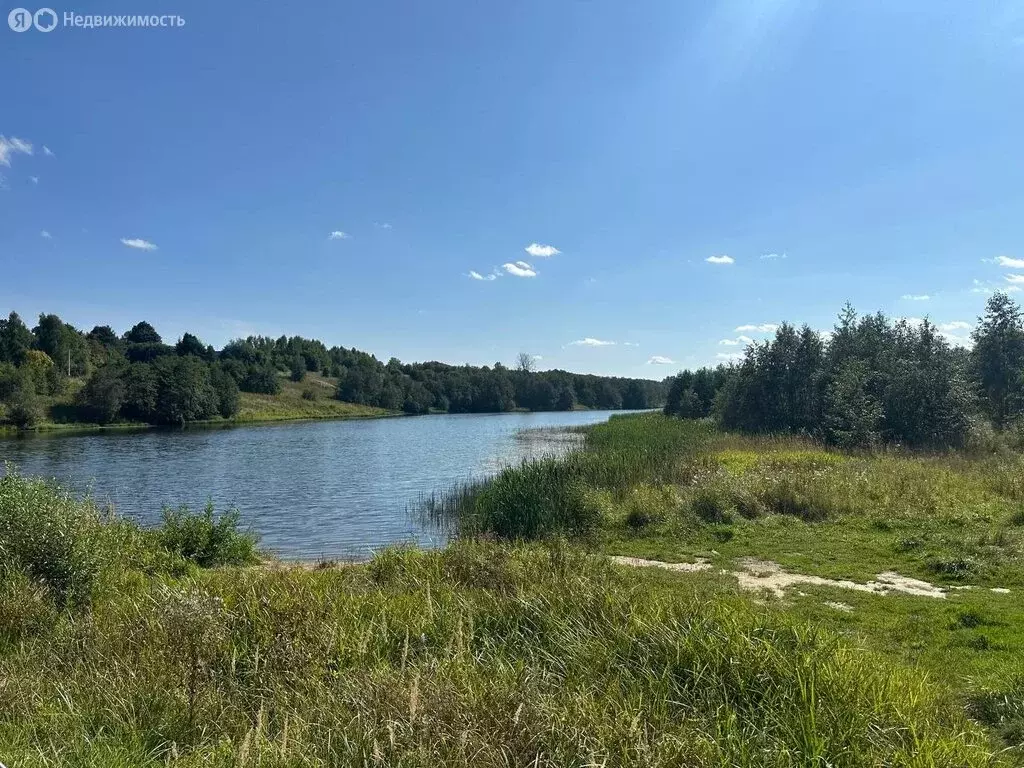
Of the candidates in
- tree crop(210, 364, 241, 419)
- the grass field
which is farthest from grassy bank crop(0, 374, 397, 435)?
the grass field

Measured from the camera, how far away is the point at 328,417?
315 feet

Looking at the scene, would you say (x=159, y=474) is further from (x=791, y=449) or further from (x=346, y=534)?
(x=791, y=449)

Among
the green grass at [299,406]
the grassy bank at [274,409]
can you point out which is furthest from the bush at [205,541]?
the green grass at [299,406]

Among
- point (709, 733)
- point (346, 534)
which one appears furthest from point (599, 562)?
point (346, 534)

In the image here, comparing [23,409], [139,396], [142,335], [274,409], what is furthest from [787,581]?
[142,335]

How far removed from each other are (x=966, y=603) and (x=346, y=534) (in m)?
12.9

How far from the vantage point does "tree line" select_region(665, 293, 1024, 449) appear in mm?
24375

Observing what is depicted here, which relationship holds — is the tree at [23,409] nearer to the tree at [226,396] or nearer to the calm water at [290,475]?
the calm water at [290,475]

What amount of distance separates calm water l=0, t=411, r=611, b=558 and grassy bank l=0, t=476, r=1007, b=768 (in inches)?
288

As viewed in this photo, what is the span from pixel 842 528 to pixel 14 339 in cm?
10608

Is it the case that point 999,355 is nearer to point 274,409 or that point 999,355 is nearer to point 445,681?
point 445,681

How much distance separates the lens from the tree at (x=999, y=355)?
3010cm

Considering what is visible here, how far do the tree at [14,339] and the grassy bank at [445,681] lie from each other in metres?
98.1

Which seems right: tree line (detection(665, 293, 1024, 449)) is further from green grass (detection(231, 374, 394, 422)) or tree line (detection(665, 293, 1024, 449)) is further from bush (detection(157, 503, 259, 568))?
green grass (detection(231, 374, 394, 422))
